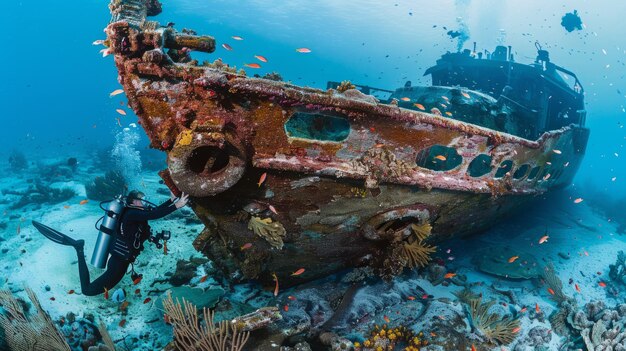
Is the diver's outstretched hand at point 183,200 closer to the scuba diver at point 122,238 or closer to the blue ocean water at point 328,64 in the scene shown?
the scuba diver at point 122,238

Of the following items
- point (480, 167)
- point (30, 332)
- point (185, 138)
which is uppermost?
point (185, 138)

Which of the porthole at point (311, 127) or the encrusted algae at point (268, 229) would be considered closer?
the encrusted algae at point (268, 229)

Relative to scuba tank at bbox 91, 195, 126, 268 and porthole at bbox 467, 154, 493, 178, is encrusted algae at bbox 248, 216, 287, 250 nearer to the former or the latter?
scuba tank at bbox 91, 195, 126, 268

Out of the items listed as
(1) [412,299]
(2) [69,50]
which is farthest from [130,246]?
(2) [69,50]

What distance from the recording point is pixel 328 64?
10938 centimetres

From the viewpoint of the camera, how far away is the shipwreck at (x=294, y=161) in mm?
3271

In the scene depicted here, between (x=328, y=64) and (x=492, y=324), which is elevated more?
(x=492, y=324)

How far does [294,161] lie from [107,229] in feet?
12.9

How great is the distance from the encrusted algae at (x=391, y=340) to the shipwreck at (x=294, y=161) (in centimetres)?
92

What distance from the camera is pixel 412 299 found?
5.80 m

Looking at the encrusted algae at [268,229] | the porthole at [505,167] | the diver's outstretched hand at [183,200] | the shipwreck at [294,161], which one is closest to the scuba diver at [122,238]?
the diver's outstretched hand at [183,200]

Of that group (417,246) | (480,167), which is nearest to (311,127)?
(417,246)

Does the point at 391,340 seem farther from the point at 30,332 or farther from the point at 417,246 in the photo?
the point at 30,332

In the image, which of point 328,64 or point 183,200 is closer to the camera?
point 183,200
